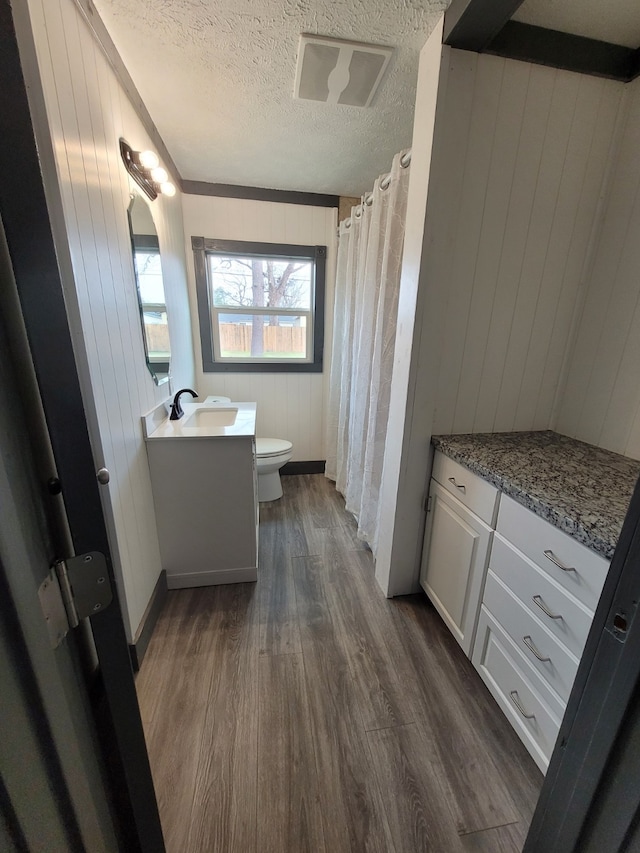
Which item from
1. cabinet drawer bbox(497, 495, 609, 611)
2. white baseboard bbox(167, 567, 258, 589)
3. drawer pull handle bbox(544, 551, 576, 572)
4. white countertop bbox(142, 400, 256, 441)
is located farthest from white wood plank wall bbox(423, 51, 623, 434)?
white baseboard bbox(167, 567, 258, 589)

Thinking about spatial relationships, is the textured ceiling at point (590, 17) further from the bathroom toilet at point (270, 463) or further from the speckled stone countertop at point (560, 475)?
the bathroom toilet at point (270, 463)

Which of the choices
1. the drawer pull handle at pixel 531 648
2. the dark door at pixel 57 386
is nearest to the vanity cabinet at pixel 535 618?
the drawer pull handle at pixel 531 648

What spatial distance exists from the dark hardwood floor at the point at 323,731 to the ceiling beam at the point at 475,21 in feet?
7.56

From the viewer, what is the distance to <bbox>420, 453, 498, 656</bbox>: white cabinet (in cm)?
126

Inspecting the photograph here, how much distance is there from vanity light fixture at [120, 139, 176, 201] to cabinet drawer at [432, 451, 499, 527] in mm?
1855

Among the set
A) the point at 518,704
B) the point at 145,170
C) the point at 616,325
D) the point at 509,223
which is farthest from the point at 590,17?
the point at 518,704

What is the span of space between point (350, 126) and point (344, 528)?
2.39 m

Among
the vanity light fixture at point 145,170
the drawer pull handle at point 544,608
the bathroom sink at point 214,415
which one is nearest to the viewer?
the drawer pull handle at point 544,608

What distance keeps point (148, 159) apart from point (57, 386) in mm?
1684

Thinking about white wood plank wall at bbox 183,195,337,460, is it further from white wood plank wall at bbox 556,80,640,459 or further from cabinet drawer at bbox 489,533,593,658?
cabinet drawer at bbox 489,533,593,658

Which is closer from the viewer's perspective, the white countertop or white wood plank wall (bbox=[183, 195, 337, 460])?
the white countertop

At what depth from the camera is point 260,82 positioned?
144 centimetres

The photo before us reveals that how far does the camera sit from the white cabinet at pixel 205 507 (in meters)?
1.63

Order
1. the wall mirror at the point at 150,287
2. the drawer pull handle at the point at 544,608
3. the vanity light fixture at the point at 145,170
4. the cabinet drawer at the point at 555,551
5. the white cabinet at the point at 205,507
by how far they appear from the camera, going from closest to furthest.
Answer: the cabinet drawer at the point at 555,551
the drawer pull handle at the point at 544,608
the vanity light fixture at the point at 145,170
the wall mirror at the point at 150,287
the white cabinet at the point at 205,507
